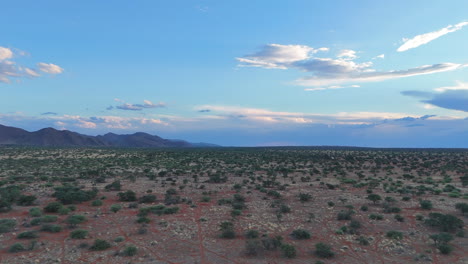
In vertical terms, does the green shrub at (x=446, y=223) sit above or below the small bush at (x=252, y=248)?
above

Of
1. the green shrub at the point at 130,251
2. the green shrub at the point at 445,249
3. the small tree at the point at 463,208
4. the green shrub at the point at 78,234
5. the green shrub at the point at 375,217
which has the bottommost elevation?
the green shrub at the point at 130,251

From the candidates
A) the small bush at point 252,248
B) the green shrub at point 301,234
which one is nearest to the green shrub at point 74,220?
the small bush at point 252,248

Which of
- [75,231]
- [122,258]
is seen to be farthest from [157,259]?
[75,231]

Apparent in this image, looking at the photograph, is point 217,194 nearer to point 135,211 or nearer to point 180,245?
point 135,211

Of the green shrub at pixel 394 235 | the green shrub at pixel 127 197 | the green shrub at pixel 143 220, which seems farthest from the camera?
the green shrub at pixel 127 197

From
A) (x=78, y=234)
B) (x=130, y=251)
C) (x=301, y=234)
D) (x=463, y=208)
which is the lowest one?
(x=130, y=251)

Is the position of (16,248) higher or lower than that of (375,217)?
lower

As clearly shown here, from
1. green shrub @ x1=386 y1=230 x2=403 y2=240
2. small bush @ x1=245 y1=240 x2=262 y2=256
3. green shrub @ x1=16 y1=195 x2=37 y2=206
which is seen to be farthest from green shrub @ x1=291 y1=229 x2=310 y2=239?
green shrub @ x1=16 y1=195 x2=37 y2=206

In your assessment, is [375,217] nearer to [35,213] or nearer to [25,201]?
[35,213]

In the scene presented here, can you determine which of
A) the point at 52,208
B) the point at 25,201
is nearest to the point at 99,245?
the point at 52,208

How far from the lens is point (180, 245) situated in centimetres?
1409

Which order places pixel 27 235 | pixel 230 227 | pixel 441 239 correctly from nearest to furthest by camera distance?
pixel 441 239, pixel 27 235, pixel 230 227

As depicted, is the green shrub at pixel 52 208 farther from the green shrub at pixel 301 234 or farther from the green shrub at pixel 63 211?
the green shrub at pixel 301 234

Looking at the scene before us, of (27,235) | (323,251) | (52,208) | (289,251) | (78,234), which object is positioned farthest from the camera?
(52,208)
